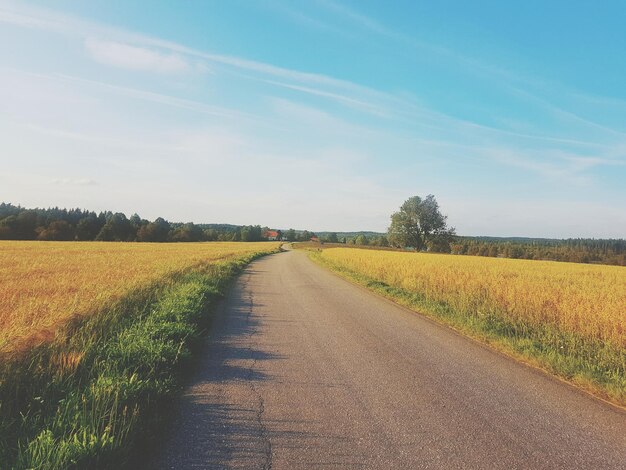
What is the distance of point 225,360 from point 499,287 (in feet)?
31.7

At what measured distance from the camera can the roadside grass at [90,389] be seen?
3287 mm

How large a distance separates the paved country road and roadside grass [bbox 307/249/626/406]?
39 cm

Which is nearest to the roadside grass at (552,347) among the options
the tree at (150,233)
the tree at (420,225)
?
the tree at (420,225)

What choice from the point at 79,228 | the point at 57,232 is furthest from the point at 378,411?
the point at 79,228

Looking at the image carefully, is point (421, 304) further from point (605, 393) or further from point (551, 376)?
point (605, 393)

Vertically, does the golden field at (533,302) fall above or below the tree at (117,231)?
below

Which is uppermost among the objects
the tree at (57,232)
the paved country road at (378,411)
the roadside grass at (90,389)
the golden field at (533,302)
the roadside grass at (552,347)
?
the tree at (57,232)

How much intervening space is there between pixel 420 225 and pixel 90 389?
71.4m

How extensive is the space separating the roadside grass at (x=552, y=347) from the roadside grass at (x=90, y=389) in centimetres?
616

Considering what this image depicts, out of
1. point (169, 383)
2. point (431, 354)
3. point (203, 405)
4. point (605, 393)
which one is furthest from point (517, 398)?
point (169, 383)

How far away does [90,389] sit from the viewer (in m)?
4.32

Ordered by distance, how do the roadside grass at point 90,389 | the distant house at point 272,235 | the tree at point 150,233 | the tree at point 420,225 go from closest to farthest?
the roadside grass at point 90,389 → the tree at point 420,225 → the tree at point 150,233 → the distant house at point 272,235

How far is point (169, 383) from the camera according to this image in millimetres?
5145

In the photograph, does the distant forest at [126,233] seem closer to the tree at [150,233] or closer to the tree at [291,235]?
the tree at [150,233]
